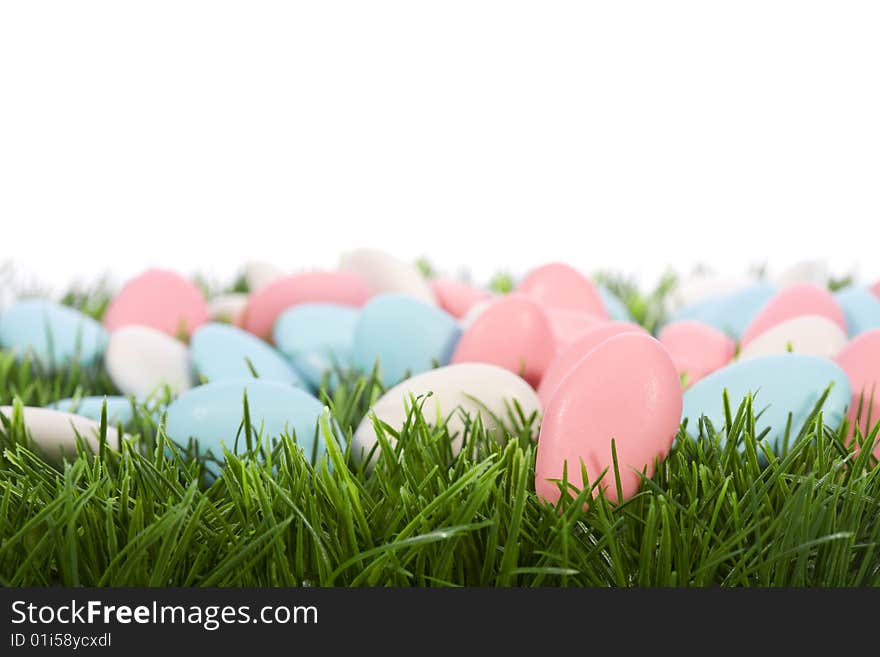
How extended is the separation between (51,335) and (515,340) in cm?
53

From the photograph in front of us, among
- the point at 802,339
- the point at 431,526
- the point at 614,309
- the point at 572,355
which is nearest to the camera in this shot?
the point at 431,526

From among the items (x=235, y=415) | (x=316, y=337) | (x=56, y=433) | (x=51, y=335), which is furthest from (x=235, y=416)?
(x=51, y=335)

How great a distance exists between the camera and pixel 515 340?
1.00 metres

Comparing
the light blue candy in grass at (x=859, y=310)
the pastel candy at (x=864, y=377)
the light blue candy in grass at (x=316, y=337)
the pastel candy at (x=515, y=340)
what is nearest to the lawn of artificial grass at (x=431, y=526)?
the pastel candy at (x=864, y=377)

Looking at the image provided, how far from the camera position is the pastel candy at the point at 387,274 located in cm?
135

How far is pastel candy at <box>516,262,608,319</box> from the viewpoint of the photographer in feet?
4.19

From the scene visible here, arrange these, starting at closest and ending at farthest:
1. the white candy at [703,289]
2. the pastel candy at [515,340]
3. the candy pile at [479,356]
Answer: the candy pile at [479,356] < the pastel candy at [515,340] < the white candy at [703,289]

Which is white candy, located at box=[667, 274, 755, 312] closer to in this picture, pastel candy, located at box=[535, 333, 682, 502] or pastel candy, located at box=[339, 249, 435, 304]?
pastel candy, located at box=[339, 249, 435, 304]

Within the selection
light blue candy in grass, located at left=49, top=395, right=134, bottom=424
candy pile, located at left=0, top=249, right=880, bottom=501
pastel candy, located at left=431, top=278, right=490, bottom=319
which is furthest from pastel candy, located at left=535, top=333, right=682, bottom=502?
pastel candy, located at left=431, top=278, right=490, bottom=319

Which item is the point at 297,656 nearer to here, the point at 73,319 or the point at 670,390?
the point at 670,390

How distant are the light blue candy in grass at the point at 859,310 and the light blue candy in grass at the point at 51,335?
2.68ft

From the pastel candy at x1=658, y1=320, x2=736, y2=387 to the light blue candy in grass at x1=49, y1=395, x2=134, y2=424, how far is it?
488 millimetres

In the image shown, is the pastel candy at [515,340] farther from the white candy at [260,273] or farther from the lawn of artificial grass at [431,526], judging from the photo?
the white candy at [260,273]

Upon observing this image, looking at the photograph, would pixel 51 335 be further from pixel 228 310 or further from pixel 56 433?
pixel 56 433
